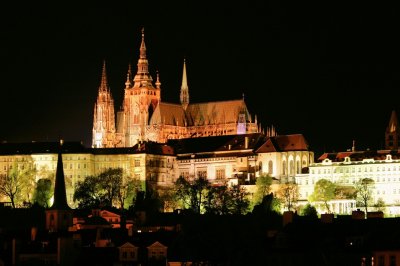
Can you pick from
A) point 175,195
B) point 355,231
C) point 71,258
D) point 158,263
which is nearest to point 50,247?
point 71,258

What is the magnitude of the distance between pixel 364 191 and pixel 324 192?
635cm

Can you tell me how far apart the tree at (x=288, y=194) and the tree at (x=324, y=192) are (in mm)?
2606

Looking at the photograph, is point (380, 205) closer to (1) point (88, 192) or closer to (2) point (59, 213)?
(1) point (88, 192)

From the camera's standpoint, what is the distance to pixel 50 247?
8862cm

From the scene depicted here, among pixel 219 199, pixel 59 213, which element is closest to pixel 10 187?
pixel 219 199

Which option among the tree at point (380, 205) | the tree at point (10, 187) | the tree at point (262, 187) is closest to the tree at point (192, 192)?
the tree at point (262, 187)

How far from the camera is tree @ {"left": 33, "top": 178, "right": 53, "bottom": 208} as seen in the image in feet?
588

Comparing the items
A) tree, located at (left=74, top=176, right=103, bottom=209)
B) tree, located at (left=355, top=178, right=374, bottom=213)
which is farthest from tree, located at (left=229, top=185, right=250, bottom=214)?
tree, located at (left=74, top=176, right=103, bottom=209)

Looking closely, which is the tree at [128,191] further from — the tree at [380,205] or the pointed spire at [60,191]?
the pointed spire at [60,191]

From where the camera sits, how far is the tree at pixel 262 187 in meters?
190

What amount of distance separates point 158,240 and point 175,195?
9982 centimetres

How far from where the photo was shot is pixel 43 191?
184875 millimetres

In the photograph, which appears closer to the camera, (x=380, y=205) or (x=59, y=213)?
(x=59, y=213)

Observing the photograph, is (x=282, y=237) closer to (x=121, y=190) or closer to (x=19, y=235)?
(x=19, y=235)
